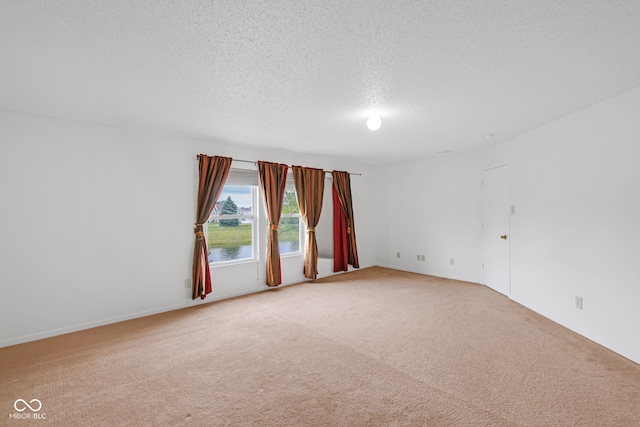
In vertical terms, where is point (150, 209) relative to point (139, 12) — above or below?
below

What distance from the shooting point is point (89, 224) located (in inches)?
134

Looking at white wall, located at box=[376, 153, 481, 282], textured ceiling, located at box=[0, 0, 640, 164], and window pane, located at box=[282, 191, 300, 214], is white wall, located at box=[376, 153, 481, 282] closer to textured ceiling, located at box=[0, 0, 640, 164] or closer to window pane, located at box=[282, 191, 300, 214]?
textured ceiling, located at box=[0, 0, 640, 164]

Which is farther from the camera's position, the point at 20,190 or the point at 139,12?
the point at 20,190

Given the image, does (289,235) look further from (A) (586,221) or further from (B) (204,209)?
(A) (586,221)

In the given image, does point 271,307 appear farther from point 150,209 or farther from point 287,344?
point 150,209

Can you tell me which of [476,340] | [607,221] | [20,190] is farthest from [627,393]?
[20,190]

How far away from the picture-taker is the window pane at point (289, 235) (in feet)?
18.1

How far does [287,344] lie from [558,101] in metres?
3.69

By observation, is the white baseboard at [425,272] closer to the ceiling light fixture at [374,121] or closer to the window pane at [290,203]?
the window pane at [290,203]

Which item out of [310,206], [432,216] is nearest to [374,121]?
[310,206]

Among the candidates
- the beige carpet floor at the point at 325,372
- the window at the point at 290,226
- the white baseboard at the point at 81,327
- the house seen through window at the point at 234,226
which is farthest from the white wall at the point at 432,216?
the white baseboard at the point at 81,327

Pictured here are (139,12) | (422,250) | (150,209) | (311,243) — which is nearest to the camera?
(139,12)

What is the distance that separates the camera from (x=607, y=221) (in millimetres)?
2840

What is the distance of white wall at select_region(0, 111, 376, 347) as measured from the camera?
3023 mm
